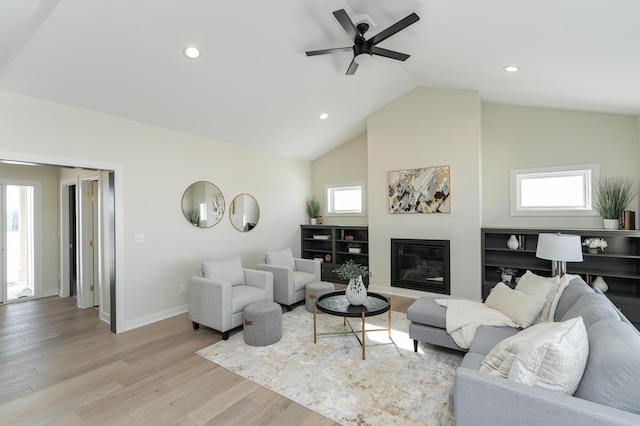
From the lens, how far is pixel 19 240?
544cm

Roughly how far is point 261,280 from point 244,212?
171cm

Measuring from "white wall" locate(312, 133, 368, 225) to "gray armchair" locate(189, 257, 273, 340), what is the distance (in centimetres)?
286

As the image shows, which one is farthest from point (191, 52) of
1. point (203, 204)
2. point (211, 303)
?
point (211, 303)

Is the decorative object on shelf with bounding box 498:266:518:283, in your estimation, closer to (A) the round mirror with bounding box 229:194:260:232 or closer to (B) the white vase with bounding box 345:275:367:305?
(B) the white vase with bounding box 345:275:367:305

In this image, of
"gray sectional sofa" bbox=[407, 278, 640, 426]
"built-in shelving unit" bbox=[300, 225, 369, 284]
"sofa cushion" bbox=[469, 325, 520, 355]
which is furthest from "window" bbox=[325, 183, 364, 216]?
"gray sectional sofa" bbox=[407, 278, 640, 426]

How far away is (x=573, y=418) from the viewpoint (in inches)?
50.6

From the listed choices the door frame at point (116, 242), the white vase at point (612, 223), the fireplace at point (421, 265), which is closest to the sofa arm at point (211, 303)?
the door frame at point (116, 242)

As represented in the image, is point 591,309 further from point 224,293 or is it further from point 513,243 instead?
point 224,293

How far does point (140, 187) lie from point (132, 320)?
1737mm

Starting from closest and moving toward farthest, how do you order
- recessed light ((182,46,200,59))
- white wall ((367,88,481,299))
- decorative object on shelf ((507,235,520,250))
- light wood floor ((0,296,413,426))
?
light wood floor ((0,296,413,426))
recessed light ((182,46,200,59))
decorative object on shelf ((507,235,520,250))
white wall ((367,88,481,299))

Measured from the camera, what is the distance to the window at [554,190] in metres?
4.32

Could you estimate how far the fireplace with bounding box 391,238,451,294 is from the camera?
5000 millimetres

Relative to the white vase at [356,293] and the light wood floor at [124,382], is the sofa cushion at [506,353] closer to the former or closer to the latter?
the light wood floor at [124,382]

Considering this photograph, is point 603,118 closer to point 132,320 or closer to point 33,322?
point 132,320
